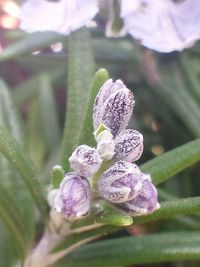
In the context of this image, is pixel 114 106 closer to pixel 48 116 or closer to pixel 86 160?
pixel 86 160

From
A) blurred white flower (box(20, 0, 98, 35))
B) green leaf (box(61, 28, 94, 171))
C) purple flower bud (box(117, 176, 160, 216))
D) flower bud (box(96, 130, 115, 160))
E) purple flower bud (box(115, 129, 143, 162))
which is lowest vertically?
purple flower bud (box(117, 176, 160, 216))

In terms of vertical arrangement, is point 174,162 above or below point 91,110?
below

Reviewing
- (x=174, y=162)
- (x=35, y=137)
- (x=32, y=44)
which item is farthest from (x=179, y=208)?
(x=35, y=137)

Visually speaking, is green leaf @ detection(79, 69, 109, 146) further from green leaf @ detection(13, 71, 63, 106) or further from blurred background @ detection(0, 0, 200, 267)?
green leaf @ detection(13, 71, 63, 106)

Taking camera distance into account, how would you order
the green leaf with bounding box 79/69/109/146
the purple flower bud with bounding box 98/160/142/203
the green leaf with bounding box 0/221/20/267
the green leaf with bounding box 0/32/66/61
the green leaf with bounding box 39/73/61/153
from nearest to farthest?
the purple flower bud with bounding box 98/160/142/203 < the green leaf with bounding box 79/69/109/146 < the green leaf with bounding box 0/221/20/267 < the green leaf with bounding box 0/32/66/61 < the green leaf with bounding box 39/73/61/153

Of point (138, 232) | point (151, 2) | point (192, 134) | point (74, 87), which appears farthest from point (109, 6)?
point (138, 232)

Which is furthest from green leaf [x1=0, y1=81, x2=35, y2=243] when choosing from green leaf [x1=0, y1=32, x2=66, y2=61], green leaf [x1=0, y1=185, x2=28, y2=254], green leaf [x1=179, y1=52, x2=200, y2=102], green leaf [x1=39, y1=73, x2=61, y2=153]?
green leaf [x1=179, y1=52, x2=200, y2=102]

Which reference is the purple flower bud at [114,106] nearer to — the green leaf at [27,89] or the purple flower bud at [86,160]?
the purple flower bud at [86,160]

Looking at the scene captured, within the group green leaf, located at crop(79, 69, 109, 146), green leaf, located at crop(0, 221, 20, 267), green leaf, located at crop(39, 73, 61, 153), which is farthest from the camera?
green leaf, located at crop(39, 73, 61, 153)

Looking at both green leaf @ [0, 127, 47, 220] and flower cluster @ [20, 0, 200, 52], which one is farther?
flower cluster @ [20, 0, 200, 52]
